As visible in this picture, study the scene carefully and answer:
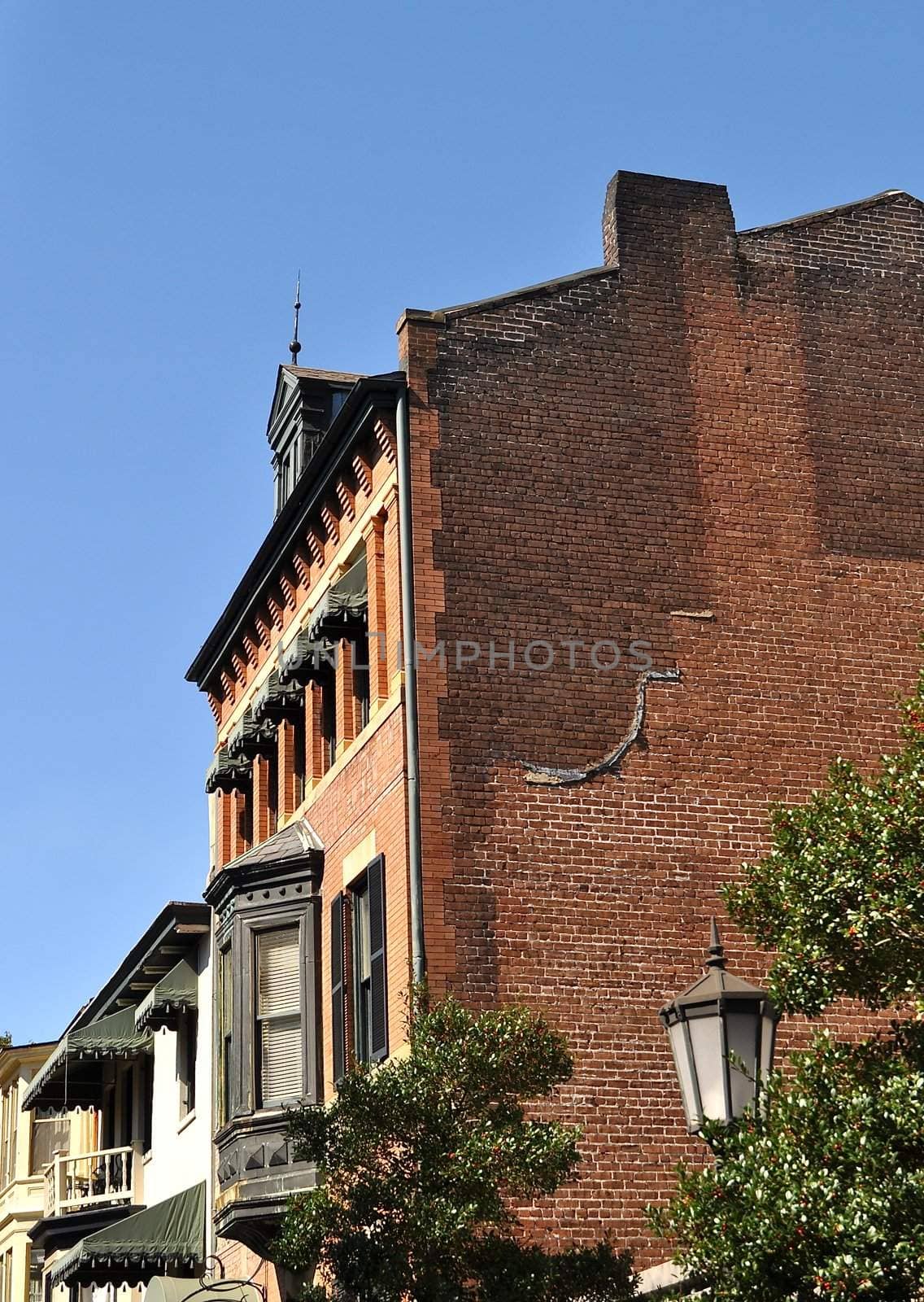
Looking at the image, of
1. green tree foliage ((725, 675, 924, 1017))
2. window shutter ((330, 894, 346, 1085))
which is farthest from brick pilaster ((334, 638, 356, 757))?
green tree foliage ((725, 675, 924, 1017))

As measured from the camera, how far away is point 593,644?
21.1 meters

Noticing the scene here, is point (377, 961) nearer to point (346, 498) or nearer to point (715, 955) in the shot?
point (346, 498)

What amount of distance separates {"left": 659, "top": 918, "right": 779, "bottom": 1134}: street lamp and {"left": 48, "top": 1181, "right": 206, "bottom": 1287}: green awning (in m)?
17.3

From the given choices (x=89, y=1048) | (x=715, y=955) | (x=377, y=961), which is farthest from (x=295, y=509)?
(x=715, y=955)

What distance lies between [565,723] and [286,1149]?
6070 millimetres

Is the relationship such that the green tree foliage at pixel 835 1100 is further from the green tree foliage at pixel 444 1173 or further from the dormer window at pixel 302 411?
the dormer window at pixel 302 411

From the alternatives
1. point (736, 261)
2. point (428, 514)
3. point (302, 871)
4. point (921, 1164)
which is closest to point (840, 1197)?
point (921, 1164)

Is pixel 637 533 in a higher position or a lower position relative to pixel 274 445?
lower

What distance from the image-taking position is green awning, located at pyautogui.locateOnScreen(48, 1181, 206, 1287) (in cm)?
2797

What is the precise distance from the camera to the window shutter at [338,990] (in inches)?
854

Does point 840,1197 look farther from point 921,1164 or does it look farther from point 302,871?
point 302,871

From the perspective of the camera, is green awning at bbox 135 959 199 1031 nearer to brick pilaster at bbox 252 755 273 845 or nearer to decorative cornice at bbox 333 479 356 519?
brick pilaster at bbox 252 755 273 845

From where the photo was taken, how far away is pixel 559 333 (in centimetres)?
2231

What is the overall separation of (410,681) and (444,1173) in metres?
6.58
